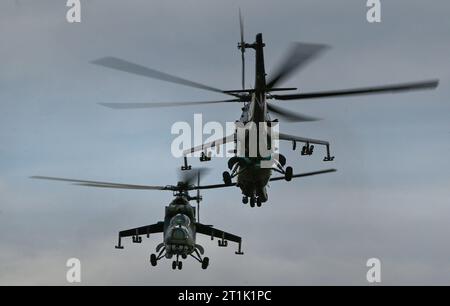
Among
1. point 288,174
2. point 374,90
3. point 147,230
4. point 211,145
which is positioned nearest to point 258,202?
point 288,174

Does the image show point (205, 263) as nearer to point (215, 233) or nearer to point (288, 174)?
point (215, 233)

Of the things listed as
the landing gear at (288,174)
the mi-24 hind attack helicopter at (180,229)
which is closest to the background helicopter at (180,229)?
the mi-24 hind attack helicopter at (180,229)

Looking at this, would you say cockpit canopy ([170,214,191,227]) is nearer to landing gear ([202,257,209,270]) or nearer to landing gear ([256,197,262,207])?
landing gear ([202,257,209,270])

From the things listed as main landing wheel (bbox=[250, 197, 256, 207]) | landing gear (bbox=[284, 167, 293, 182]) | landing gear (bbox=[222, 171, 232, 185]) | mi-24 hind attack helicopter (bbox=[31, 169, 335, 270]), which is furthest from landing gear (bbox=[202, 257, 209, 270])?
landing gear (bbox=[284, 167, 293, 182])

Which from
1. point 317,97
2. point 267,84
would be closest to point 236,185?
point 267,84

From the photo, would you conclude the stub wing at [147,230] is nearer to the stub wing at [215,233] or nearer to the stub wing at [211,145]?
the stub wing at [215,233]

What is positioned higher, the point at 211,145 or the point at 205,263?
the point at 211,145

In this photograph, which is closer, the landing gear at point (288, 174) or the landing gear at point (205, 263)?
the landing gear at point (288, 174)

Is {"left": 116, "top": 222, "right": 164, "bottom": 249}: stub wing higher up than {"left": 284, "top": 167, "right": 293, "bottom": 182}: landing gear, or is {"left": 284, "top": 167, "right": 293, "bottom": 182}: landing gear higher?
{"left": 116, "top": 222, "right": 164, "bottom": 249}: stub wing

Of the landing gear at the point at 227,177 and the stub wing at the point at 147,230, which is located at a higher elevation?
the stub wing at the point at 147,230

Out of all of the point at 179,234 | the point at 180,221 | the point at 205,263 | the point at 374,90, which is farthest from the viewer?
the point at 205,263
